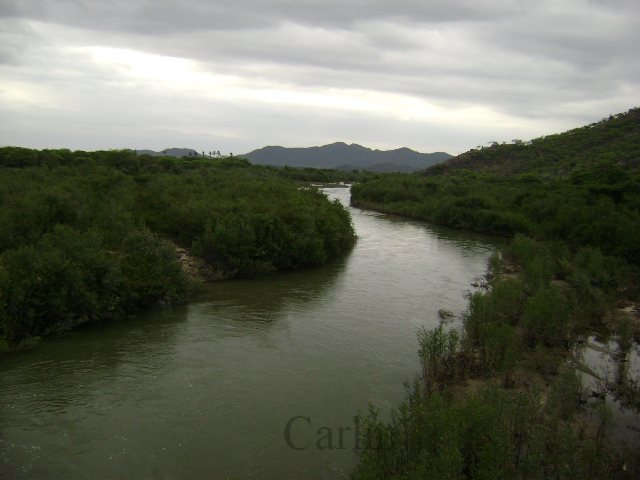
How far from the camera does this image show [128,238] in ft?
65.4

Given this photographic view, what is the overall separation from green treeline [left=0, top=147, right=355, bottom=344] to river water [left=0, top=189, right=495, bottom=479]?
105 cm

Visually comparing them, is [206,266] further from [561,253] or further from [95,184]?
[561,253]

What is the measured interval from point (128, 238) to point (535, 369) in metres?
15.2

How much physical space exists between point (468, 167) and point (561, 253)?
69911 mm

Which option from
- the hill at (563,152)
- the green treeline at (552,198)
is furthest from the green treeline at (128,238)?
the hill at (563,152)

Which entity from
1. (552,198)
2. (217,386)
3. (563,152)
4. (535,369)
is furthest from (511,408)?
(563,152)

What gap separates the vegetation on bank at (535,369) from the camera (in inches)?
324

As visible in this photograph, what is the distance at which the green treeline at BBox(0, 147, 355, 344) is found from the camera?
15477 mm

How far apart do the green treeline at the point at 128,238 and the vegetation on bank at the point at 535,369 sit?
33.1ft

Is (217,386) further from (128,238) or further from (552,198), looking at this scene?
(552,198)

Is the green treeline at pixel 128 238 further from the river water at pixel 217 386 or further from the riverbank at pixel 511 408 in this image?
the riverbank at pixel 511 408

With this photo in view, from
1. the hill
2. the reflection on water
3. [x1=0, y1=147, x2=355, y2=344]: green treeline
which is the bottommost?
the reflection on water

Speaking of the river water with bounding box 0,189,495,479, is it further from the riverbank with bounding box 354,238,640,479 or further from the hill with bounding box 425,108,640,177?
the hill with bounding box 425,108,640,177

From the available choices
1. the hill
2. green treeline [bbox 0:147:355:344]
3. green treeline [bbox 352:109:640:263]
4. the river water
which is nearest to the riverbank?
the river water
